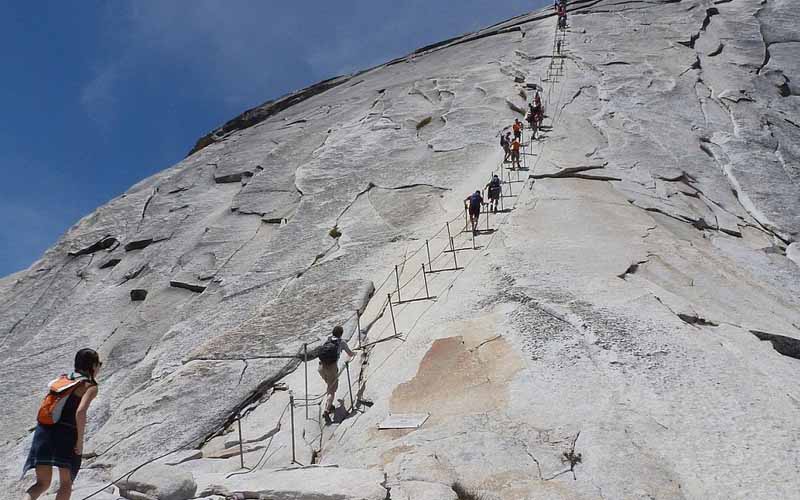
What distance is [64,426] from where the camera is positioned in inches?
217

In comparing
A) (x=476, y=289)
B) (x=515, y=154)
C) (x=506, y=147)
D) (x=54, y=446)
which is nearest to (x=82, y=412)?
(x=54, y=446)

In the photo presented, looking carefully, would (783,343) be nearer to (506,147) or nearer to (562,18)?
(506,147)

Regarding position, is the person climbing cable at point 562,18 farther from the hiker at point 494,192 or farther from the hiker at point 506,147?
the hiker at point 494,192

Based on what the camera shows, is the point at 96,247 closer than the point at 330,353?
No

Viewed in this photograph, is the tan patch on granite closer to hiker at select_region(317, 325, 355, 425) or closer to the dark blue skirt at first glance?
hiker at select_region(317, 325, 355, 425)

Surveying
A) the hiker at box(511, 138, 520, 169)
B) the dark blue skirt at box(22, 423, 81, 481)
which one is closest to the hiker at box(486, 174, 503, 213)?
the hiker at box(511, 138, 520, 169)

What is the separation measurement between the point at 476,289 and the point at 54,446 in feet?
22.1

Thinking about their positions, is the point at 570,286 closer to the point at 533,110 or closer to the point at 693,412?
the point at 693,412

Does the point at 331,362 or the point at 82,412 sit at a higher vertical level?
the point at 82,412

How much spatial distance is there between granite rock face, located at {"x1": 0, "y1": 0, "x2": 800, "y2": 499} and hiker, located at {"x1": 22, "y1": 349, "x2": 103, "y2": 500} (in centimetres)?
163

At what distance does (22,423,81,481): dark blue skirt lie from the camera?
5492 millimetres

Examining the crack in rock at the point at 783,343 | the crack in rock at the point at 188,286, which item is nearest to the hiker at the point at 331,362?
the crack in rock at the point at 783,343

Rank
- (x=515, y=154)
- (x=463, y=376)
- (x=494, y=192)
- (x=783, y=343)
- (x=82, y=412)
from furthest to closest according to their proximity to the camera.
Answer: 1. (x=515, y=154)
2. (x=494, y=192)
3. (x=783, y=343)
4. (x=463, y=376)
5. (x=82, y=412)

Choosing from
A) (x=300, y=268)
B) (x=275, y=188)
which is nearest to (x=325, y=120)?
(x=275, y=188)
